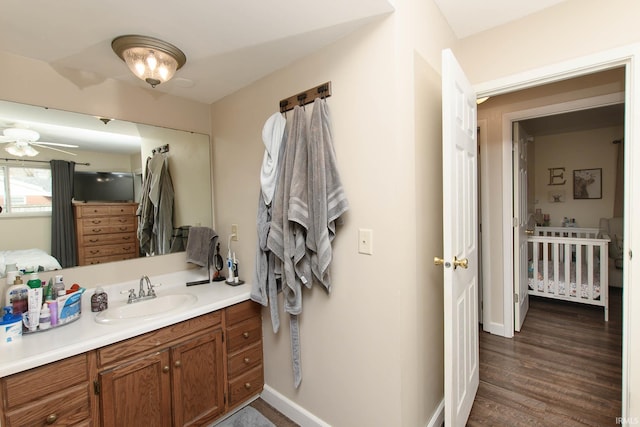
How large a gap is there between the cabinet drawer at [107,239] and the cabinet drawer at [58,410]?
85 centimetres

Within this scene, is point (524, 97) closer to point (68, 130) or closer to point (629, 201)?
point (629, 201)

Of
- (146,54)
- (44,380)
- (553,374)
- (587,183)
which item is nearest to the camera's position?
(44,380)

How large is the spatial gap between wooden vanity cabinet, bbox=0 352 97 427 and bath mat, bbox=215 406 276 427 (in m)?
0.76

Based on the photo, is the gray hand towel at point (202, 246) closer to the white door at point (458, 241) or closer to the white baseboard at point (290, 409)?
the white baseboard at point (290, 409)

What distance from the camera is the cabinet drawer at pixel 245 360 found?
184 centimetres

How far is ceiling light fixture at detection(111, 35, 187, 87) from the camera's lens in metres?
1.44

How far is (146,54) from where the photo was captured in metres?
1.47

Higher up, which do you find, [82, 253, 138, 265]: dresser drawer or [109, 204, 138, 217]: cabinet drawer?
[109, 204, 138, 217]: cabinet drawer

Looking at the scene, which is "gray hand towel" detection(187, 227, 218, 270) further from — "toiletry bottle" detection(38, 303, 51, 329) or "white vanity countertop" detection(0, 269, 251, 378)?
"toiletry bottle" detection(38, 303, 51, 329)

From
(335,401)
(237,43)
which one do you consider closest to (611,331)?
(335,401)

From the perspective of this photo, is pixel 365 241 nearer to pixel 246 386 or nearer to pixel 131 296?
pixel 246 386

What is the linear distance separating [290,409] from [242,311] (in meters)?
0.69

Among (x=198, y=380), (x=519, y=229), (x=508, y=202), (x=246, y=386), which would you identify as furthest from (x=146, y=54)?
(x=519, y=229)

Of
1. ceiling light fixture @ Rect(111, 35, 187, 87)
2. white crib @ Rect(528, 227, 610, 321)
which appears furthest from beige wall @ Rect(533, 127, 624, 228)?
ceiling light fixture @ Rect(111, 35, 187, 87)
